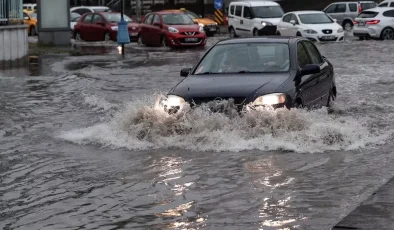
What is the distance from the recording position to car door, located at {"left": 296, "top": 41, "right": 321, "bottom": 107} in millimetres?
12565

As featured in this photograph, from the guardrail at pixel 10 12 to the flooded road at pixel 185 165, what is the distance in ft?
25.8

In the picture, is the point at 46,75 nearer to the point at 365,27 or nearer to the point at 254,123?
the point at 254,123

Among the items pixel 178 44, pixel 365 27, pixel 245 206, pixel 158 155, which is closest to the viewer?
pixel 245 206

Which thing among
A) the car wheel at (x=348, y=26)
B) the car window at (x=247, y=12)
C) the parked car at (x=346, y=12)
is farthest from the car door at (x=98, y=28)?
the car wheel at (x=348, y=26)

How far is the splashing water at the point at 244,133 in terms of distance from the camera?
37.0 feet

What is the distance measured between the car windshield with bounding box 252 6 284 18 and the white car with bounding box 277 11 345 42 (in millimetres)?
2642

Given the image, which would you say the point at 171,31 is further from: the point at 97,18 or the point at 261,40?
A: the point at 261,40

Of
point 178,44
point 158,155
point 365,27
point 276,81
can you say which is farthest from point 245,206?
point 365,27

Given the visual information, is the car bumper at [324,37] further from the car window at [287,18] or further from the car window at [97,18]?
the car window at [97,18]

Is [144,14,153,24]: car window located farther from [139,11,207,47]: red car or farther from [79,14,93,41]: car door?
[79,14,93,41]: car door

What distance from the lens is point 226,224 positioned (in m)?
7.61

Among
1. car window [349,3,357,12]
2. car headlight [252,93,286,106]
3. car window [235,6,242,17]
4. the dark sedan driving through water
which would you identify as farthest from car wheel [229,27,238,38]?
car headlight [252,93,286,106]

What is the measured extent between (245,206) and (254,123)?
3.21 metres

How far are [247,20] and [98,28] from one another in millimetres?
6794
